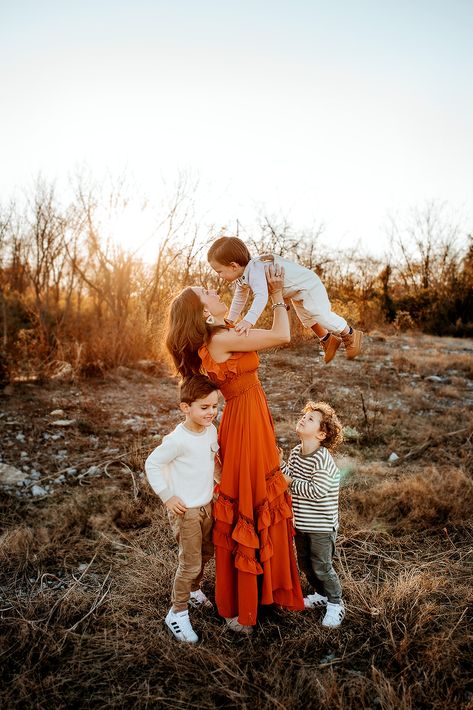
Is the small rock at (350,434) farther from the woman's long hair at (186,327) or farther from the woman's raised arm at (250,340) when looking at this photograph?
the woman's long hair at (186,327)

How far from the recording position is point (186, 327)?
2.43 m

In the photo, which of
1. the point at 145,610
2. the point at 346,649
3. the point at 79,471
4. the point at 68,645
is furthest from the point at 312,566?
the point at 79,471

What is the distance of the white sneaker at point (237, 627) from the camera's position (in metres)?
2.53

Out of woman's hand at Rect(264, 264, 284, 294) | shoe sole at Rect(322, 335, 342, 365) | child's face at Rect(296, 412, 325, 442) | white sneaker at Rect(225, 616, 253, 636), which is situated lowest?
white sneaker at Rect(225, 616, 253, 636)

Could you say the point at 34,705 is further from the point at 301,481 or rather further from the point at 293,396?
→ the point at 293,396

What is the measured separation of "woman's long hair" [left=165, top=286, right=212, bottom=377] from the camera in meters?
2.43

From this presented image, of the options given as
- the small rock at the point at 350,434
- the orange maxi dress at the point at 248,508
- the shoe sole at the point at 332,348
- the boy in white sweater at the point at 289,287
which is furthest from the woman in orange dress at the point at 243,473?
the small rock at the point at 350,434

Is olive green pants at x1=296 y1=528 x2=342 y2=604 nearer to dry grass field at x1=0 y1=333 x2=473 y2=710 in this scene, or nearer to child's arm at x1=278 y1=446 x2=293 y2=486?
dry grass field at x1=0 y1=333 x2=473 y2=710

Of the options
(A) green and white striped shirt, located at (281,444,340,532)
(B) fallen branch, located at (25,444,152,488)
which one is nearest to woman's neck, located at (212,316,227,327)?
(A) green and white striped shirt, located at (281,444,340,532)

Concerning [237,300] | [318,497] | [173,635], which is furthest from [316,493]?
[237,300]

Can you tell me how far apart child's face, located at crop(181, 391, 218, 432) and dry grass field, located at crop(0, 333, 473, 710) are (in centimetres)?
114

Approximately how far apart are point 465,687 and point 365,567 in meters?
1.04

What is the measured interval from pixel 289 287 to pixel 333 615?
200cm

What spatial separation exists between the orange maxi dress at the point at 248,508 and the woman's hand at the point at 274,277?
48 cm
